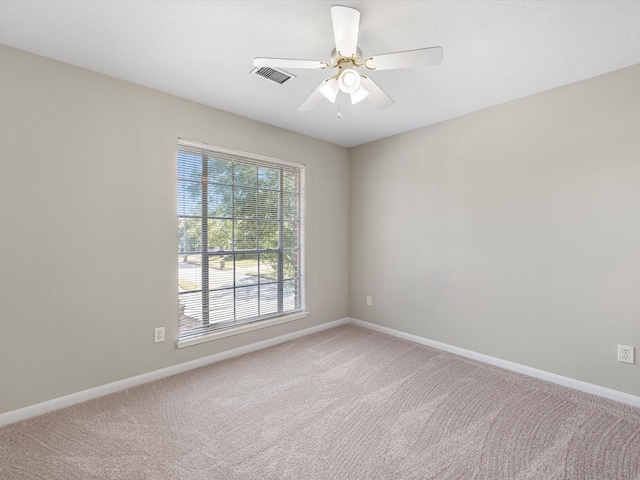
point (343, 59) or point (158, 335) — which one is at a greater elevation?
point (343, 59)

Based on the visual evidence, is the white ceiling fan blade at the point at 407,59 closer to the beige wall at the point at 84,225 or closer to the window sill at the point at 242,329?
the beige wall at the point at 84,225

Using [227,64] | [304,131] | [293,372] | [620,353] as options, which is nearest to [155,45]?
[227,64]

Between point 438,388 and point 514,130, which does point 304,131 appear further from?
point 438,388

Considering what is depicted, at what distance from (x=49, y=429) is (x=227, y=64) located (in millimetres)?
2698

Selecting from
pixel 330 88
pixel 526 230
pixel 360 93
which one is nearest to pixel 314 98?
pixel 330 88

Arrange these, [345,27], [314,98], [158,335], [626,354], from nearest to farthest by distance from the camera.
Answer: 1. [345,27]
2. [314,98]
3. [626,354]
4. [158,335]

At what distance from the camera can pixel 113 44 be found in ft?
6.77

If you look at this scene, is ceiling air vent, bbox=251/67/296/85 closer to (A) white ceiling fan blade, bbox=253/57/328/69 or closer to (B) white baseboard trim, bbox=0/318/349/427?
(A) white ceiling fan blade, bbox=253/57/328/69

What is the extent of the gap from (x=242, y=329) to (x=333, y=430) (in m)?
1.55

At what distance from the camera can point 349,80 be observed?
5.97 feet

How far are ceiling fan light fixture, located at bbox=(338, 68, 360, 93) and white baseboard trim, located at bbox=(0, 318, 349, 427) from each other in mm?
2630

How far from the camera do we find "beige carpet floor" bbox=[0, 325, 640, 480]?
1.72 meters

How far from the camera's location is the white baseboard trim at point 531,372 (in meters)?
2.39

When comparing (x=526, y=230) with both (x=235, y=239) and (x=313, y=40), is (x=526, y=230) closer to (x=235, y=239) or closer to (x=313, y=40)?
(x=313, y=40)
